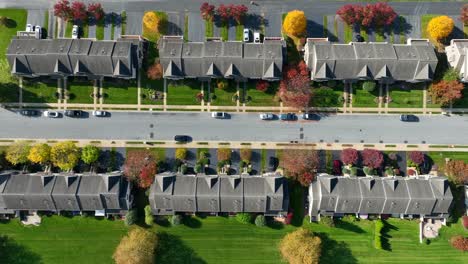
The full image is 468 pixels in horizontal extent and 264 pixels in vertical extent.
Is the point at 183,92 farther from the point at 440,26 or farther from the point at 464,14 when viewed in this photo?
the point at 464,14

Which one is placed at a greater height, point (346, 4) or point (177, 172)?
point (346, 4)

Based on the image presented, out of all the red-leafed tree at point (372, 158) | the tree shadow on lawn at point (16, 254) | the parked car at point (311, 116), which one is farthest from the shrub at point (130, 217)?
the red-leafed tree at point (372, 158)

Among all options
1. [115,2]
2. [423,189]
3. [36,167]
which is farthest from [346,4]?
[36,167]

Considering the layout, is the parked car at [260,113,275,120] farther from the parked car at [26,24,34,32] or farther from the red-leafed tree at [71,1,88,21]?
the parked car at [26,24,34,32]

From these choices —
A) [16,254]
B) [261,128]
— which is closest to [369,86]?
[261,128]

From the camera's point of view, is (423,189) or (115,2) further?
(115,2)

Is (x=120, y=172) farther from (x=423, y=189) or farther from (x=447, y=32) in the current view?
(x=447, y=32)

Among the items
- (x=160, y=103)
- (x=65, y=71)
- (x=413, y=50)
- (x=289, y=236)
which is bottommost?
(x=289, y=236)
